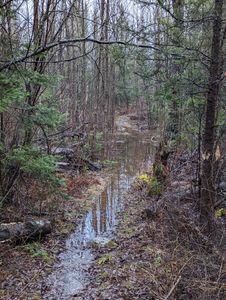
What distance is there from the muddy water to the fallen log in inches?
23.6

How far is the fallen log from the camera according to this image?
630cm

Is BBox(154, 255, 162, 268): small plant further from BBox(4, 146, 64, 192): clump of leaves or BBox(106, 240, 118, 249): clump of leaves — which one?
BBox(4, 146, 64, 192): clump of leaves

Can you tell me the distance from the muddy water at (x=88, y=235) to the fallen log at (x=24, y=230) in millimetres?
600

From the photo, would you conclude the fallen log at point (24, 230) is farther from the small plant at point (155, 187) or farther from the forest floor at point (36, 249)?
the small plant at point (155, 187)

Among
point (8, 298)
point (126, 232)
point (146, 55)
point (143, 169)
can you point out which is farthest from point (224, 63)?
point (143, 169)

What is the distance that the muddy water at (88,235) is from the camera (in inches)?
210

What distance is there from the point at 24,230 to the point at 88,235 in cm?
156

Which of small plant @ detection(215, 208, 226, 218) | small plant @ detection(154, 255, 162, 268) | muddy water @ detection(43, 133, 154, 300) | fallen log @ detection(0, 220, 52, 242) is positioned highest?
small plant @ detection(215, 208, 226, 218)

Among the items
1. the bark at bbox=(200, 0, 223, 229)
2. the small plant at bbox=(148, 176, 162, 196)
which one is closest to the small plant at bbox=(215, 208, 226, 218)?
the bark at bbox=(200, 0, 223, 229)

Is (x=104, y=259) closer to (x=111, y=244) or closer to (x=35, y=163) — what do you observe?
(x=111, y=244)

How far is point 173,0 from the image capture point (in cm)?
595

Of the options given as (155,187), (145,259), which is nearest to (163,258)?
(145,259)

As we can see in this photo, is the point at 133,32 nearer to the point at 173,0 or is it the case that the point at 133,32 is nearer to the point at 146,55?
the point at 146,55

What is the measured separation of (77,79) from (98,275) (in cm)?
1476
